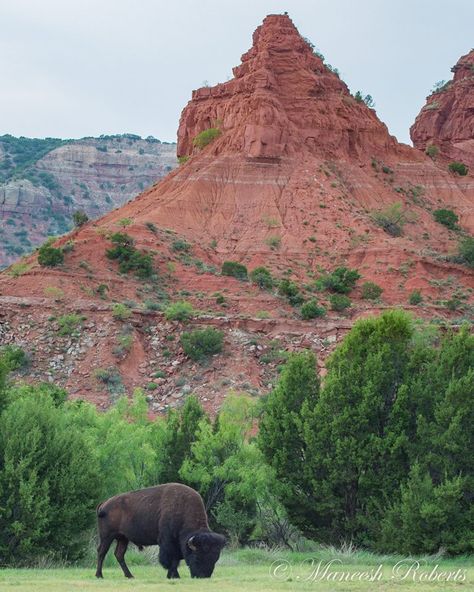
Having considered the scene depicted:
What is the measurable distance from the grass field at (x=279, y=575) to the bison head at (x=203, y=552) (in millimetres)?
261

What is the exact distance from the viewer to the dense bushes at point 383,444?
92.4ft

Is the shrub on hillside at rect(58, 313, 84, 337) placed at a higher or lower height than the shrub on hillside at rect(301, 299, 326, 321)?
lower

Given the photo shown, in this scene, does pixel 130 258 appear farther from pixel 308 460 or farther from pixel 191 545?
pixel 191 545

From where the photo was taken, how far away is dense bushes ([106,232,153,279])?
76000 mm

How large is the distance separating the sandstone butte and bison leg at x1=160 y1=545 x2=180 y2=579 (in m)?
38.9

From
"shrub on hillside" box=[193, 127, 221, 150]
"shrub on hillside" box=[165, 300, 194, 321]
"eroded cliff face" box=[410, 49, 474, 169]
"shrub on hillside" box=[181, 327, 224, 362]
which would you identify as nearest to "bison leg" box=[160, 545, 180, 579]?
"shrub on hillside" box=[181, 327, 224, 362]

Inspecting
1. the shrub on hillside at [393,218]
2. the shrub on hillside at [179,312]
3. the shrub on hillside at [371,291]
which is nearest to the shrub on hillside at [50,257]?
the shrub on hillside at [179,312]

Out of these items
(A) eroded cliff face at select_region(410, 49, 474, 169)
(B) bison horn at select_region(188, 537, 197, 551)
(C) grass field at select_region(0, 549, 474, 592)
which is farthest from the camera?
(A) eroded cliff face at select_region(410, 49, 474, 169)

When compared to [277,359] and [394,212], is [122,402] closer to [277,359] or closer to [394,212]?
[277,359]

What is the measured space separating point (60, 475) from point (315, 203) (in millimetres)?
61774

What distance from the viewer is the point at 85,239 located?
7869 centimetres

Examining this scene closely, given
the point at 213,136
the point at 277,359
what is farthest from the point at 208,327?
the point at 213,136

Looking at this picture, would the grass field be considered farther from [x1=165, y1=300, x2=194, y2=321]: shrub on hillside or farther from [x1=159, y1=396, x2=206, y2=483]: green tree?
[x1=165, y1=300, x2=194, y2=321]: shrub on hillside

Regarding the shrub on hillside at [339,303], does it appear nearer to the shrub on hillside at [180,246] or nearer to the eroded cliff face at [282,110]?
the shrub on hillside at [180,246]
